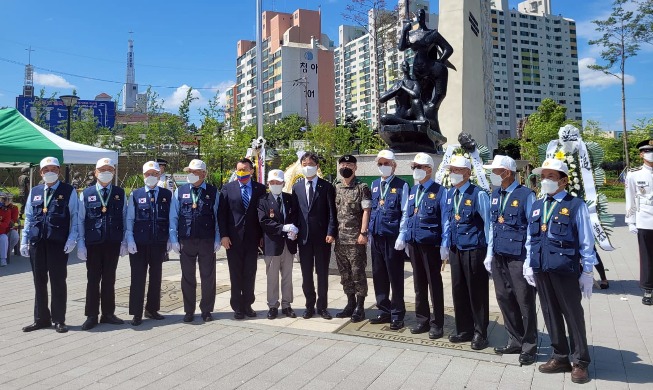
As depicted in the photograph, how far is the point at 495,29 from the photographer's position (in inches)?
4537

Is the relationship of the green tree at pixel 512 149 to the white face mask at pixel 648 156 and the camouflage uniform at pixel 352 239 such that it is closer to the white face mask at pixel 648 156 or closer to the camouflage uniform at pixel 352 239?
the white face mask at pixel 648 156

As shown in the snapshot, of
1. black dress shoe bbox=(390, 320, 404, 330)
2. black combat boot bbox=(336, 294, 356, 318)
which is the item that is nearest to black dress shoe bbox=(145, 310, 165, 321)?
black combat boot bbox=(336, 294, 356, 318)

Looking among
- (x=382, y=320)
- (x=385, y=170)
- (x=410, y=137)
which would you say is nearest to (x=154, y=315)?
(x=382, y=320)

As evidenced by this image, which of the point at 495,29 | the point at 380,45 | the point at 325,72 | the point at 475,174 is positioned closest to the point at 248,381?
the point at 475,174

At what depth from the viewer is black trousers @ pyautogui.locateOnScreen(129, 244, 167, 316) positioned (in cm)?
600

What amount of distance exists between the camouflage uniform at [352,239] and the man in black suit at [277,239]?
2.08 ft

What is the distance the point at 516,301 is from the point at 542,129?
4117 cm

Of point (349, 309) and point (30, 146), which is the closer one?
→ point (349, 309)

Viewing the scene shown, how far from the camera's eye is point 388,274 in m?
5.75

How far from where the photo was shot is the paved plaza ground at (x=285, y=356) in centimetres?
402

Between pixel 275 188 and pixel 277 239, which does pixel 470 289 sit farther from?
pixel 275 188

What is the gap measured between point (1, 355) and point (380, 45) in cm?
4057

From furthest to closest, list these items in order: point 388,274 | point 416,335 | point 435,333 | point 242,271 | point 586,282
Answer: point 242,271, point 388,274, point 416,335, point 435,333, point 586,282

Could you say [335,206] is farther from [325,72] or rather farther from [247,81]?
[247,81]
